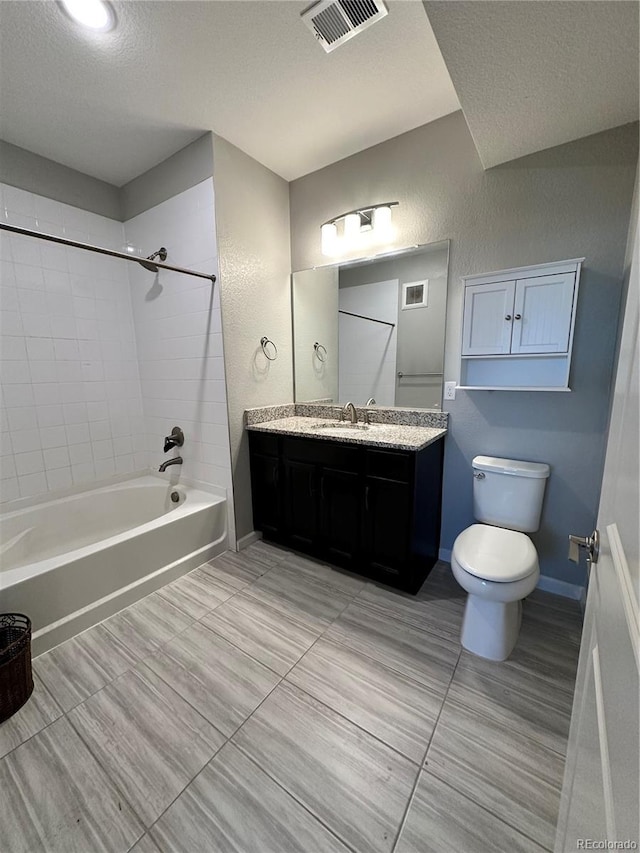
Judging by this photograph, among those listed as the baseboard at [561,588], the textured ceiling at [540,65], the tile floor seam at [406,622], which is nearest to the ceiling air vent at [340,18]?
the textured ceiling at [540,65]

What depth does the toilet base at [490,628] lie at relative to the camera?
147 cm

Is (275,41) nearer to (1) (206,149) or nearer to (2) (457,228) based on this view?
(1) (206,149)

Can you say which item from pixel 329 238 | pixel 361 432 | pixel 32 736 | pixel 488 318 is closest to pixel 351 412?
pixel 361 432

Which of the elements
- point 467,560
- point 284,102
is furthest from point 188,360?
point 467,560

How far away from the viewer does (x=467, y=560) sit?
148cm

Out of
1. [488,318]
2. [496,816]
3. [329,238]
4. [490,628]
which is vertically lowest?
[496,816]

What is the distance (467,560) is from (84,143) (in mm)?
3203

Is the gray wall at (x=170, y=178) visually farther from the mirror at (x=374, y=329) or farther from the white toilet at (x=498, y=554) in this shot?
the white toilet at (x=498, y=554)

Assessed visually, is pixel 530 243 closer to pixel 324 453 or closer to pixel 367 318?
pixel 367 318

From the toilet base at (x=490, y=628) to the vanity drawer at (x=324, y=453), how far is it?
88 cm

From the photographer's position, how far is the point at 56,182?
225 centimetres

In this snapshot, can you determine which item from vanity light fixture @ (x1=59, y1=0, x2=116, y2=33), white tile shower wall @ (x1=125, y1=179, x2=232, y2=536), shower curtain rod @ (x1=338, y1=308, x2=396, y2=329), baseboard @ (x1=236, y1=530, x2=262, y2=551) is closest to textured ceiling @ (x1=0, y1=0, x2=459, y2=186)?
vanity light fixture @ (x1=59, y1=0, x2=116, y2=33)

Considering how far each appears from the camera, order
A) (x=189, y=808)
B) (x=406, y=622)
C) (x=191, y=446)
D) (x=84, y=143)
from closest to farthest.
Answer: (x=189, y=808)
(x=406, y=622)
(x=84, y=143)
(x=191, y=446)

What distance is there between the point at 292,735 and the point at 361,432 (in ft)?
4.70
